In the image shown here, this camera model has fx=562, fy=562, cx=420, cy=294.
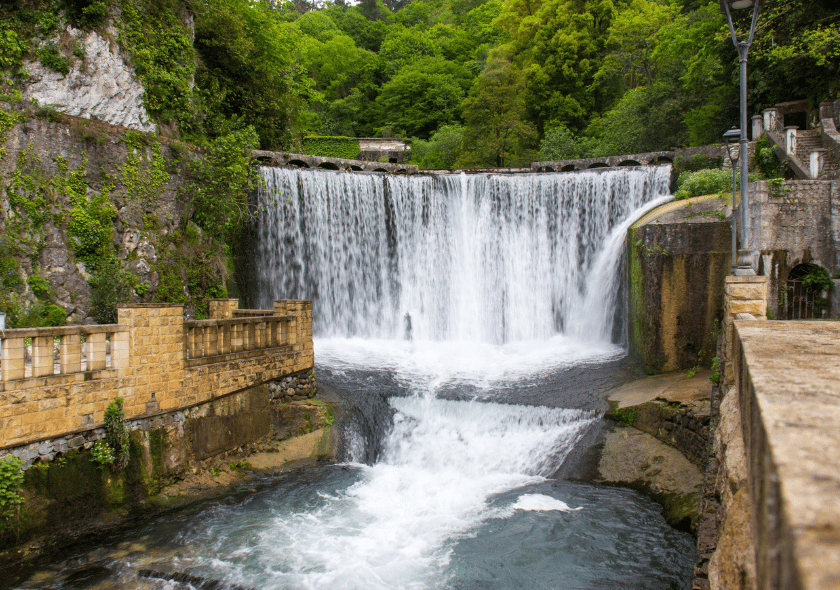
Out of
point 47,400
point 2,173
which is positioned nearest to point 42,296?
point 2,173

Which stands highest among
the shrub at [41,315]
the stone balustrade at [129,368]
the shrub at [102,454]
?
the shrub at [41,315]

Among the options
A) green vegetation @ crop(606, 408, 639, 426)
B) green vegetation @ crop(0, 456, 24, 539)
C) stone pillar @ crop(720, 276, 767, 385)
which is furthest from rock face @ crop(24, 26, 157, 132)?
stone pillar @ crop(720, 276, 767, 385)

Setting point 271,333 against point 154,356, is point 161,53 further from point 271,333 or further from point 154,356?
point 154,356

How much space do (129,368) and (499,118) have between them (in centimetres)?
3011

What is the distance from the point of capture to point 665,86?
30.0 m

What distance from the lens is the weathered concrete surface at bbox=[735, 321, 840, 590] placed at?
1.21 metres

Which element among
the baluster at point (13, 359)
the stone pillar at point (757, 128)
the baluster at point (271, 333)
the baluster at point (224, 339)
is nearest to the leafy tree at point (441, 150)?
the stone pillar at point (757, 128)

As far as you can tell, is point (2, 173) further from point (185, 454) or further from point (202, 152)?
point (185, 454)

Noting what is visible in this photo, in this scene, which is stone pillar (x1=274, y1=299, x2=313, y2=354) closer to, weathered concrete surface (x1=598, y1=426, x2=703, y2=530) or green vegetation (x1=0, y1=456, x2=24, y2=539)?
green vegetation (x1=0, y1=456, x2=24, y2=539)

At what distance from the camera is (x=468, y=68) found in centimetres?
4944

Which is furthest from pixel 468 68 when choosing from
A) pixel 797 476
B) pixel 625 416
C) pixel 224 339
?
pixel 797 476

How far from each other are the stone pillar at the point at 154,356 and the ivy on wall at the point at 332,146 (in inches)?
1243

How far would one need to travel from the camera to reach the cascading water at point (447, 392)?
7.78 m

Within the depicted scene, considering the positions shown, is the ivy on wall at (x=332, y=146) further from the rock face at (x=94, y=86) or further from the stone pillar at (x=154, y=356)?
the stone pillar at (x=154, y=356)
